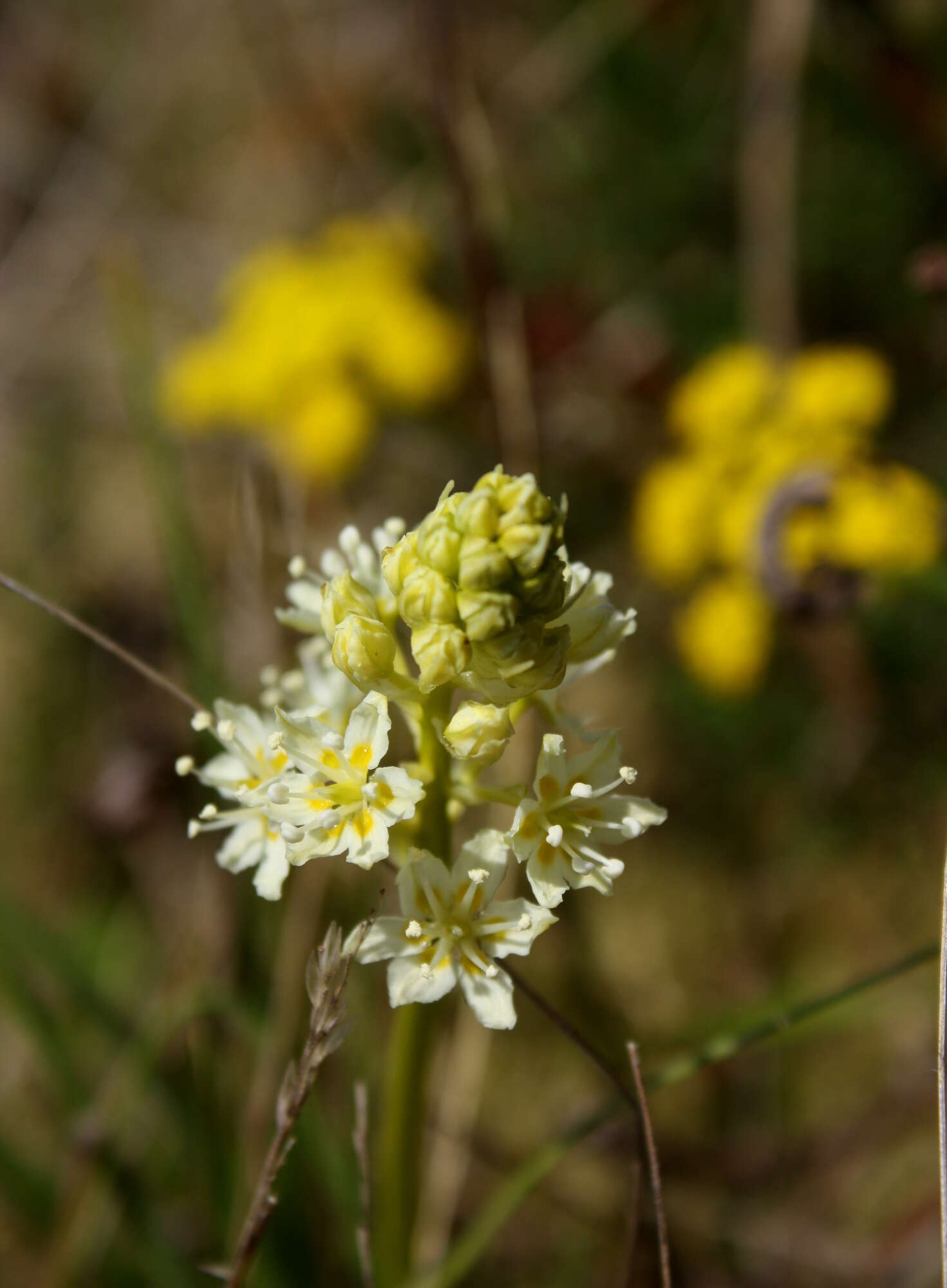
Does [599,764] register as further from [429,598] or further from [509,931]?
[429,598]

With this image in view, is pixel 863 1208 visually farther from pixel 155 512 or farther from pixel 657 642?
pixel 155 512

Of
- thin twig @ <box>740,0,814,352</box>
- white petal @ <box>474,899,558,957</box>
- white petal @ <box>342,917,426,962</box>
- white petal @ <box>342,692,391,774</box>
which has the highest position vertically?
thin twig @ <box>740,0,814,352</box>

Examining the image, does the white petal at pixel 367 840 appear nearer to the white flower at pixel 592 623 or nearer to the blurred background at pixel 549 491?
the white flower at pixel 592 623

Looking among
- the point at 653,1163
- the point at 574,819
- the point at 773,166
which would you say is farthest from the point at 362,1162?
the point at 773,166

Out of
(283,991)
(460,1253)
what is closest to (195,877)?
(283,991)

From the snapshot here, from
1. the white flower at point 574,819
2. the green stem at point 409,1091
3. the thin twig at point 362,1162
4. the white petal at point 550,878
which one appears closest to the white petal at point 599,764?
the white flower at point 574,819

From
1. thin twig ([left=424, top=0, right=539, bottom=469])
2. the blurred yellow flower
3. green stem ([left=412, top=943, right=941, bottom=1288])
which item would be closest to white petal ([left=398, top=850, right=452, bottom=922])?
green stem ([left=412, top=943, right=941, bottom=1288])

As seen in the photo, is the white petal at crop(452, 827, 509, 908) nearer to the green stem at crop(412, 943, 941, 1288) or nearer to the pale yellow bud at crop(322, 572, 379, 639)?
the pale yellow bud at crop(322, 572, 379, 639)
